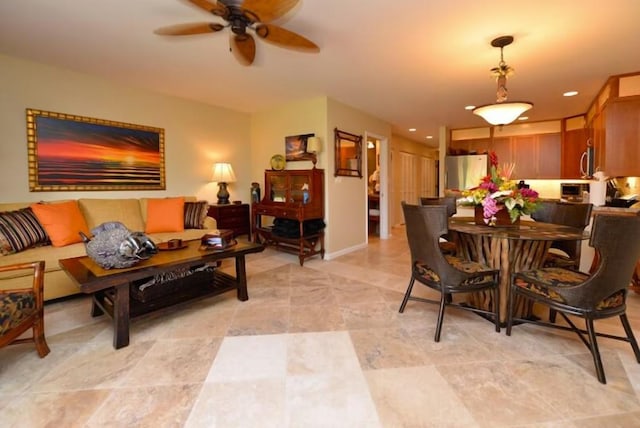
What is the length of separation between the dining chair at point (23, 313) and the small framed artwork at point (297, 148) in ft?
10.9

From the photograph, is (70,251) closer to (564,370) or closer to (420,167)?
(564,370)

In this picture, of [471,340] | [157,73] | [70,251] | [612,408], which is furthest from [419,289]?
[157,73]

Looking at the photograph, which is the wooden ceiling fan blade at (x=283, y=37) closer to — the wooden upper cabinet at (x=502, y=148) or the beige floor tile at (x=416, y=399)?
the beige floor tile at (x=416, y=399)

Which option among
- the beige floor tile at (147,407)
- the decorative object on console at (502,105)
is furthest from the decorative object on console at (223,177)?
the decorative object on console at (502,105)

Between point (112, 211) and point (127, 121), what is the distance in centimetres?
121

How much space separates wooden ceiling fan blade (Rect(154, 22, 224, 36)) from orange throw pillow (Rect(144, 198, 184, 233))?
2326 mm

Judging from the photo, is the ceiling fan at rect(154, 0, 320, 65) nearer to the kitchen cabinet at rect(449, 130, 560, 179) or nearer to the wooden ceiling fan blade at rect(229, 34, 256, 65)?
the wooden ceiling fan blade at rect(229, 34, 256, 65)

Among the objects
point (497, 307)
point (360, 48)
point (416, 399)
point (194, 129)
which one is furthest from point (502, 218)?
point (194, 129)

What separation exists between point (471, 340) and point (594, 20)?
2572mm

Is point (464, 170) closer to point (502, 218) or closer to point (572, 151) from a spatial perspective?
point (572, 151)

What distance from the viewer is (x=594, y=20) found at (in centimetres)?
229

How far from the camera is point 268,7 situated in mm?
1760

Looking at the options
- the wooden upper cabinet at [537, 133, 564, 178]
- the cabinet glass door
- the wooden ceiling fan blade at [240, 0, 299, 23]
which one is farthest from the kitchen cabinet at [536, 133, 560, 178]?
the wooden ceiling fan blade at [240, 0, 299, 23]

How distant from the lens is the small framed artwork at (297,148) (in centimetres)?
459
